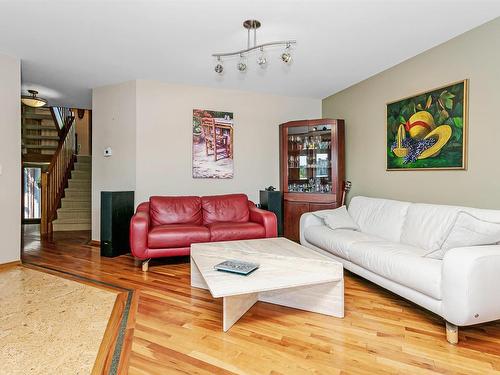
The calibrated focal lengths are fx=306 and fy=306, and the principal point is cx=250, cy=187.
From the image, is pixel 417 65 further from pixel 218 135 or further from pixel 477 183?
pixel 218 135

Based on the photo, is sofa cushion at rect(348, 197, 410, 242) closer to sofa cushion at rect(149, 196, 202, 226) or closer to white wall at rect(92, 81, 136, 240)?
sofa cushion at rect(149, 196, 202, 226)

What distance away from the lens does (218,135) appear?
4645mm

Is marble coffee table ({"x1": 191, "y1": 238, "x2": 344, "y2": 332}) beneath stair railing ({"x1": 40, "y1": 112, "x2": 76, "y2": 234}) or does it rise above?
beneath

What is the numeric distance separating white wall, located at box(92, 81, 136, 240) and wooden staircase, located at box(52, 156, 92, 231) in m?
1.67

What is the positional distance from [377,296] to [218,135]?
3.10 meters

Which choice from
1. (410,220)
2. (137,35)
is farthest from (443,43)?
(137,35)

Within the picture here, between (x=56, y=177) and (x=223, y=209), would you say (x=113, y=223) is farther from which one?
(x=56, y=177)

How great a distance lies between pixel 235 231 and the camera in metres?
3.57

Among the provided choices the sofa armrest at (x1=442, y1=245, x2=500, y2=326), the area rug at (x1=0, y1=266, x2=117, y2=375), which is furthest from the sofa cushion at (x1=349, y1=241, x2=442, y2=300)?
the area rug at (x1=0, y1=266, x2=117, y2=375)

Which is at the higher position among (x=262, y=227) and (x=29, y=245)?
(x=262, y=227)

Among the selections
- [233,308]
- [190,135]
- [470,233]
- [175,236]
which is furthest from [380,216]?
[190,135]

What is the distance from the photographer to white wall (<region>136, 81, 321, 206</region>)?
4.32 meters

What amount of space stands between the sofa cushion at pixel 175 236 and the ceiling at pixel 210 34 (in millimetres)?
1939

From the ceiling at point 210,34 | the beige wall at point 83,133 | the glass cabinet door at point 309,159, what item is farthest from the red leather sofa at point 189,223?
the beige wall at point 83,133
